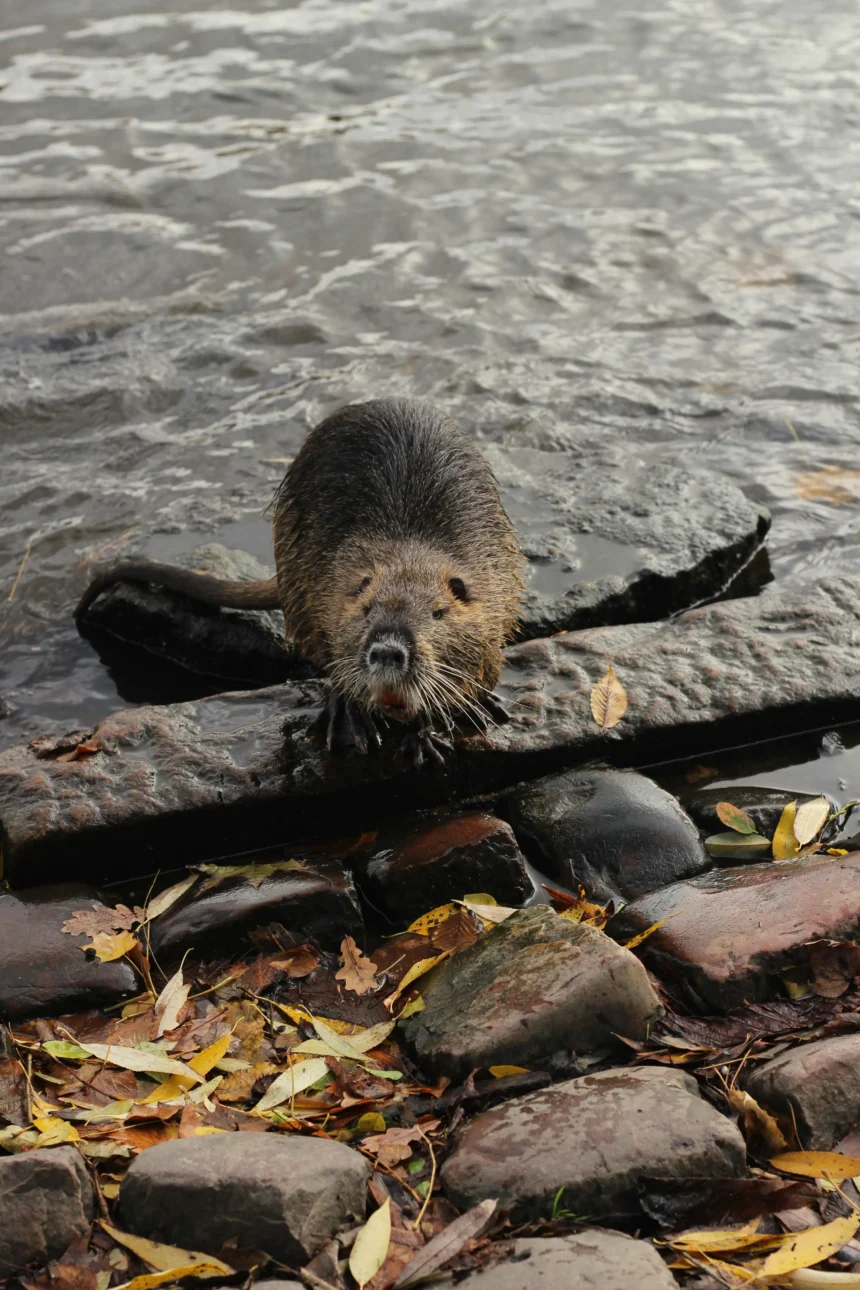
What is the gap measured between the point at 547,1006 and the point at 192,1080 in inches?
29.8

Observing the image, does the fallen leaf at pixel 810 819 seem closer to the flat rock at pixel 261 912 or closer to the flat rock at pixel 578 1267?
the flat rock at pixel 261 912

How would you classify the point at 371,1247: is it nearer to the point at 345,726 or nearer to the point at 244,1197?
the point at 244,1197

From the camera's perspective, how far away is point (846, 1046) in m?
2.43

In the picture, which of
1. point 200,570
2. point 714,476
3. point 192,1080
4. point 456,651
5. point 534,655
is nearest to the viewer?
point 192,1080

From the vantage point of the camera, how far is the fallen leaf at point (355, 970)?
2.97 metres

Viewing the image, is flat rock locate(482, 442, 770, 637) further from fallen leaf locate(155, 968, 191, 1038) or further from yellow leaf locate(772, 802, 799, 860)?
fallen leaf locate(155, 968, 191, 1038)

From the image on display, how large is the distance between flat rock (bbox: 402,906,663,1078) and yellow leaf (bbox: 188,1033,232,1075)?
1.28 feet

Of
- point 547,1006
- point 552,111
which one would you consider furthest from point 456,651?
point 552,111

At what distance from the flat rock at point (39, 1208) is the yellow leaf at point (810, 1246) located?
116 centimetres

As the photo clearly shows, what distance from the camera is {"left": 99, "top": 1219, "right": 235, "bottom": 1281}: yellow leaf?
2.07 meters

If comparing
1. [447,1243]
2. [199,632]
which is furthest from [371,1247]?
[199,632]

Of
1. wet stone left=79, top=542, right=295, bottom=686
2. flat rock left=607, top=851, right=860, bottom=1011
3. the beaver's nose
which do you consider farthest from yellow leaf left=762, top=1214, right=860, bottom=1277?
wet stone left=79, top=542, right=295, bottom=686

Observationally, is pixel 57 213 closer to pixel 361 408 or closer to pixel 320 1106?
pixel 361 408

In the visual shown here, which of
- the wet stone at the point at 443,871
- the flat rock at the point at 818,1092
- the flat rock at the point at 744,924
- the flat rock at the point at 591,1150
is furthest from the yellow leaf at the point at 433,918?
the flat rock at the point at 818,1092
